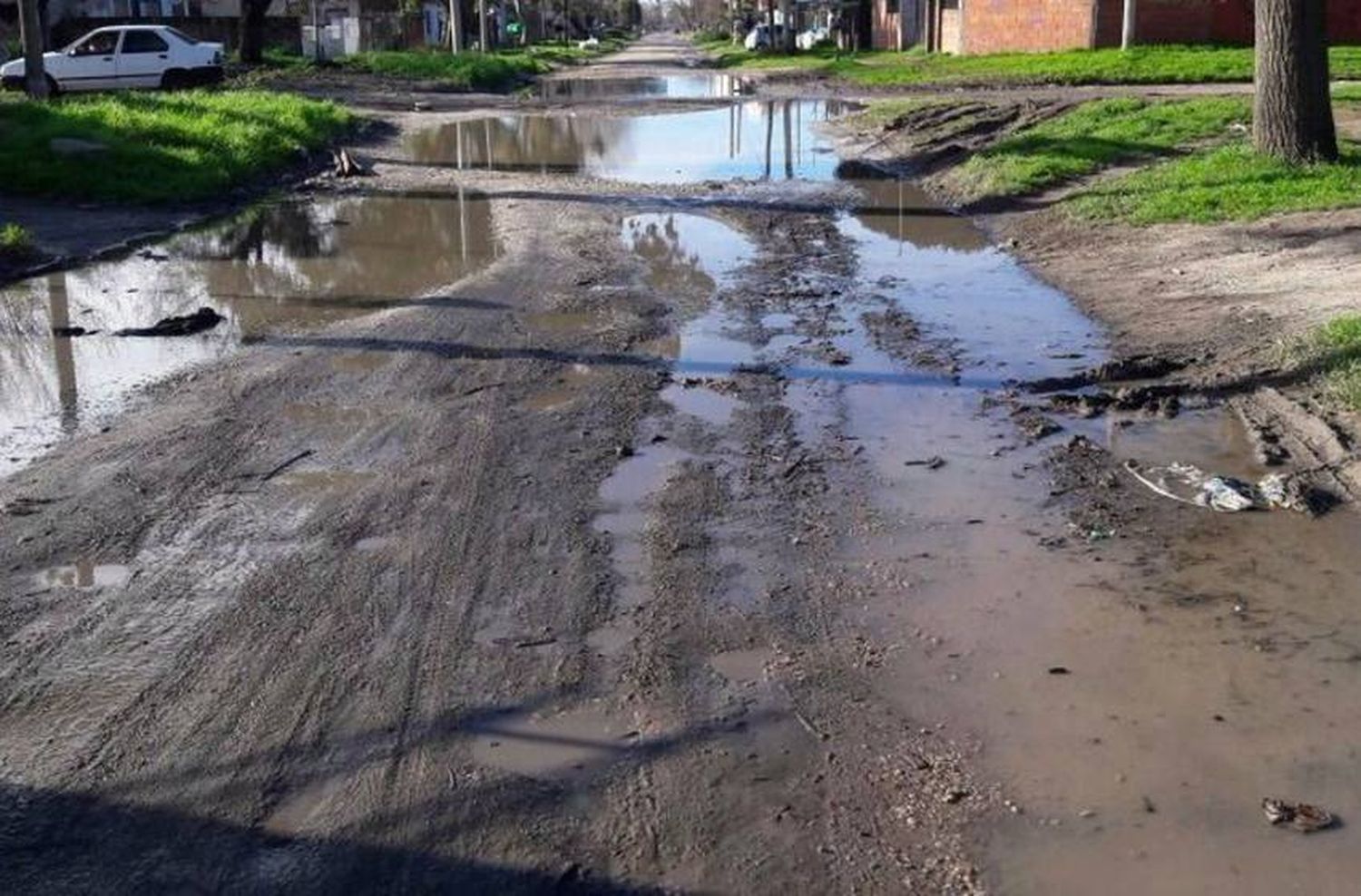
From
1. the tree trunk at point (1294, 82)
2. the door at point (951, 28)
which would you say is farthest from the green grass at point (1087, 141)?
the door at point (951, 28)

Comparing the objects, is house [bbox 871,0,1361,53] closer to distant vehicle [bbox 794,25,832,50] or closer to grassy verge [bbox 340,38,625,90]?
grassy verge [bbox 340,38,625,90]

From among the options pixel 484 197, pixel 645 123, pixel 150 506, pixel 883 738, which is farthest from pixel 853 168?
pixel 883 738

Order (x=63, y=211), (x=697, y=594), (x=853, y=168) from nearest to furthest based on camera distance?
(x=697, y=594)
(x=63, y=211)
(x=853, y=168)

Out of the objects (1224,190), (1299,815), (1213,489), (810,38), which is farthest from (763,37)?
(1299,815)

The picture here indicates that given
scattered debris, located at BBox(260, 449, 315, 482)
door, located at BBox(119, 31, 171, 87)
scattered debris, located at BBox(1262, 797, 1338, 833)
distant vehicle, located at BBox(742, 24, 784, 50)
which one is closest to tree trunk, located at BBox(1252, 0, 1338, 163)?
scattered debris, located at BBox(260, 449, 315, 482)

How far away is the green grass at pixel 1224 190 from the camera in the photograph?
47.0 ft

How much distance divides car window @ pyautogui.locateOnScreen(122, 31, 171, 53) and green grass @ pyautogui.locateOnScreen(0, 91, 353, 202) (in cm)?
907

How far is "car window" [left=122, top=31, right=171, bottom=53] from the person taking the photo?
111 ft

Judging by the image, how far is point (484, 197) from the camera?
1928 cm

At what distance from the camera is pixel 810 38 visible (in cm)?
7981

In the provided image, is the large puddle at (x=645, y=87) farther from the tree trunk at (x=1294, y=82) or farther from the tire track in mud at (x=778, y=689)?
the tire track in mud at (x=778, y=689)

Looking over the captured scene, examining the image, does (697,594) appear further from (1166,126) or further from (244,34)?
(244,34)

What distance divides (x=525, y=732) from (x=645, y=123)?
2918 centimetres

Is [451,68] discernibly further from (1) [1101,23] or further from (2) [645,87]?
(1) [1101,23]
